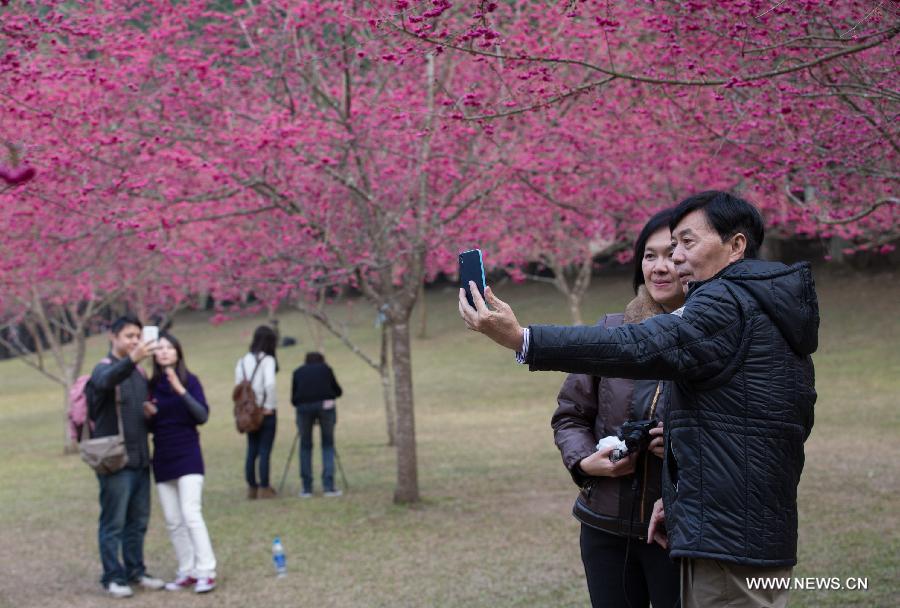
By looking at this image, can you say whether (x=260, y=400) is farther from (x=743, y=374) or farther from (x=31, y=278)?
(x=743, y=374)

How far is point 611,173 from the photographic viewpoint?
12.3 metres

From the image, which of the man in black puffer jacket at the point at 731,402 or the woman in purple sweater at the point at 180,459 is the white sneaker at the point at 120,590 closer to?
the woman in purple sweater at the point at 180,459

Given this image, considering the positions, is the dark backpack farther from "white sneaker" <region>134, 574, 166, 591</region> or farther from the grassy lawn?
"white sneaker" <region>134, 574, 166, 591</region>

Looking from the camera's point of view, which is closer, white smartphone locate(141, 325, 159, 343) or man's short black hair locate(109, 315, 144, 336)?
white smartphone locate(141, 325, 159, 343)

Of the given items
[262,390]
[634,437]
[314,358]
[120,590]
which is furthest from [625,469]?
[314,358]

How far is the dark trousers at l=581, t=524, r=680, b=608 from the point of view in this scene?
11.3 feet

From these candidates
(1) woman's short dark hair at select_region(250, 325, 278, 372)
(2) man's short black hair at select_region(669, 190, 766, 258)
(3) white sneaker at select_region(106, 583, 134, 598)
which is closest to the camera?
(2) man's short black hair at select_region(669, 190, 766, 258)

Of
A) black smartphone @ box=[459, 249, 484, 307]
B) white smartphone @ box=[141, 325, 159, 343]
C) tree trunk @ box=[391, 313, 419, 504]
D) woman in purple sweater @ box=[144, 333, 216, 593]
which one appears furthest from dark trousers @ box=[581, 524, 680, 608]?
tree trunk @ box=[391, 313, 419, 504]

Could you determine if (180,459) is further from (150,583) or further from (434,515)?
(434,515)

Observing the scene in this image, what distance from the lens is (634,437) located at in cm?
330

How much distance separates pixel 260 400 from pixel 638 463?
8639 mm

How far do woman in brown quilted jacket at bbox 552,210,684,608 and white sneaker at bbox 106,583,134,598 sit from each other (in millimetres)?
5020

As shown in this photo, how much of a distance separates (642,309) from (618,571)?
89cm

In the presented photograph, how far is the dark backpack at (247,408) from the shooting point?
11555 millimetres
